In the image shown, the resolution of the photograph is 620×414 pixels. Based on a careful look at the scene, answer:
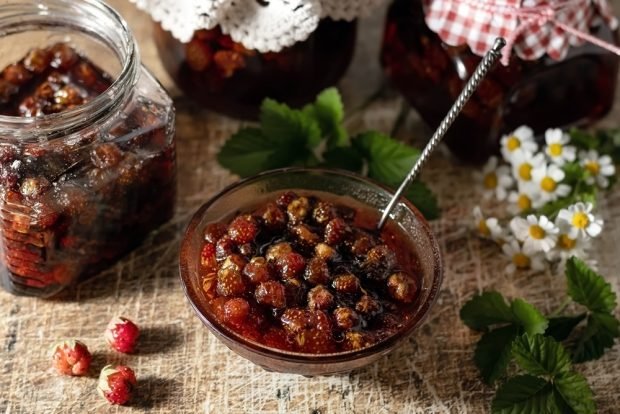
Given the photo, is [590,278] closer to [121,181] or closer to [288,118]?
[288,118]

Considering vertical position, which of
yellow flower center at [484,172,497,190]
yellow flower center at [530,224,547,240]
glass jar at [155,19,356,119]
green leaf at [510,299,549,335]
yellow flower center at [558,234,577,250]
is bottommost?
green leaf at [510,299,549,335]

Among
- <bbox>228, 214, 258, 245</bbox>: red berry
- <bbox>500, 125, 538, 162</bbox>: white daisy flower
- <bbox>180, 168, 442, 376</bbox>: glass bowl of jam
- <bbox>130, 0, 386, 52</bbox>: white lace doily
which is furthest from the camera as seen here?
<bbox>500, 125, 538, 162</bbox>: white daisy flower

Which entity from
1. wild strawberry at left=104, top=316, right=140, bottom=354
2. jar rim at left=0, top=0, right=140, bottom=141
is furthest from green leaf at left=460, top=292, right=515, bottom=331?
jar rim at left=0, top=0, right=140, bottom=141

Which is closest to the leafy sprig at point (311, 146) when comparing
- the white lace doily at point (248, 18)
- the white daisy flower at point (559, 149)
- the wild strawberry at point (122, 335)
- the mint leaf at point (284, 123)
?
the mint leaf at point (284, 123)

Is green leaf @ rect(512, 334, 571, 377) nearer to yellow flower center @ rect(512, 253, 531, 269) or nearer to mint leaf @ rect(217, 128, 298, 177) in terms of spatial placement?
yellow flower center @ rect(512, 253, 531, 269)

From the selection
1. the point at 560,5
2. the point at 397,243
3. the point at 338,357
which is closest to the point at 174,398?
the point at 338,357

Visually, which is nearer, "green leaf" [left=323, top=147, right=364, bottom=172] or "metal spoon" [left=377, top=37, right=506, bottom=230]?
"metal spoon" [left=377, top=37, right=506, bottom=230]

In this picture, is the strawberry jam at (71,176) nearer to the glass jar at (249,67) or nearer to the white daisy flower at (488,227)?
the glass jar at (249,67)
